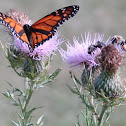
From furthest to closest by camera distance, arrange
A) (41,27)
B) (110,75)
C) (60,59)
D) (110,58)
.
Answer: (60,59)
(41,27)
(110,75)
(110,58)

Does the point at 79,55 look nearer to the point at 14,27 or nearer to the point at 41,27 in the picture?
the point at 41,27

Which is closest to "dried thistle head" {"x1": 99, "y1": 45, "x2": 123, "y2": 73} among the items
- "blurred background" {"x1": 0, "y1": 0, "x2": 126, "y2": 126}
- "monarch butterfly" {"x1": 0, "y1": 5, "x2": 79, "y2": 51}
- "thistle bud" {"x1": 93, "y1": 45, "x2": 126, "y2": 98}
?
"thistle bud" {"x1": 93, "y1": 45, "x2": 126, "y2": 98}

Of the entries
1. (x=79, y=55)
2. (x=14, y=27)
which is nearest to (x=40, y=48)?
(x=14, y=27)

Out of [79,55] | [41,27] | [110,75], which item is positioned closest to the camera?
[110,75]

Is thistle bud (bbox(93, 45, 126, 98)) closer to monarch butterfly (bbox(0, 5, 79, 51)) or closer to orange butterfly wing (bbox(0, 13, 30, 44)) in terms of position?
monarch butterfly (bbox(0, 5, 79, 51))

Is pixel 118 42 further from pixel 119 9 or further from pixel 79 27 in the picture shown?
pixel 119 9

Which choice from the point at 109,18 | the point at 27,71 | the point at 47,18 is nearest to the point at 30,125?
the point at 27,71
